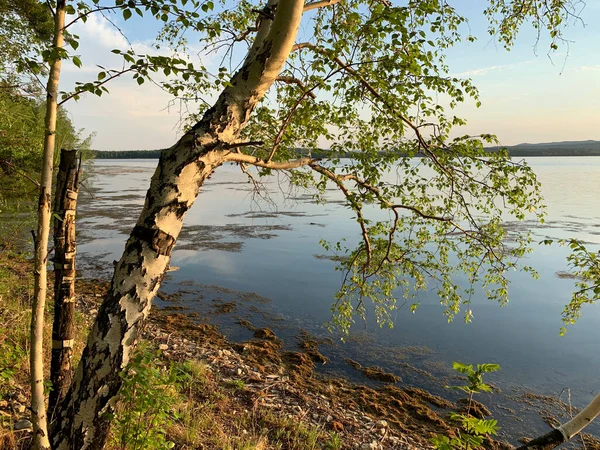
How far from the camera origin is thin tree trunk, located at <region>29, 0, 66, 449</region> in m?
2.07

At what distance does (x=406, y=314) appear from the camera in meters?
11.4

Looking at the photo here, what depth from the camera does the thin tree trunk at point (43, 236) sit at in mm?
2072

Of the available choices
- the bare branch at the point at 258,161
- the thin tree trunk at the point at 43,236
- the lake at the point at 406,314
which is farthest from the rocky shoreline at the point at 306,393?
the thin tree trunk at the point at 43,236

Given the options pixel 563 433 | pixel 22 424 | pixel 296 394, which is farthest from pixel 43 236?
pixel 296 394

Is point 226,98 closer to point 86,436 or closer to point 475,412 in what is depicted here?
point 86,436

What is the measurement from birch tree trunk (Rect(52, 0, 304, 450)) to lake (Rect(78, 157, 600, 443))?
1.53 metres

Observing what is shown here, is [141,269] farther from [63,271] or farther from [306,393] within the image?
[306,393]

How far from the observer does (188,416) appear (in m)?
4.60

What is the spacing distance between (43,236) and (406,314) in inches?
416

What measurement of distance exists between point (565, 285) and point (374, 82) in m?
13.3

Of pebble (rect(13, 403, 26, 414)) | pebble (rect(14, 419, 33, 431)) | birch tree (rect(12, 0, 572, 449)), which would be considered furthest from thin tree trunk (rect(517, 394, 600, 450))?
pebble (rect(13, 403, 26, 414))

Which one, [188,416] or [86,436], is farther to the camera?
[188,416]

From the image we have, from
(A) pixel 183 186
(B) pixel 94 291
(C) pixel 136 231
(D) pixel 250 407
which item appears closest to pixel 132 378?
(C) pixel 136 231

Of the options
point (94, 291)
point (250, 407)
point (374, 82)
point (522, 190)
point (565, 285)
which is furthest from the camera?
point (565, 285)
